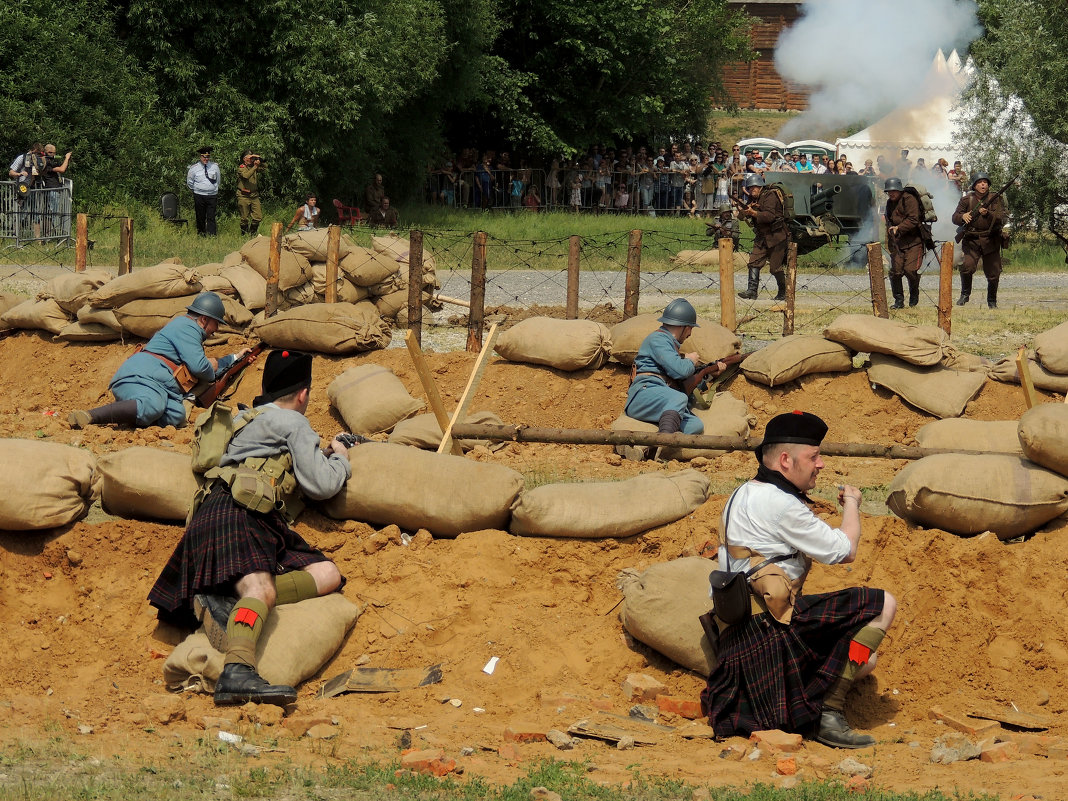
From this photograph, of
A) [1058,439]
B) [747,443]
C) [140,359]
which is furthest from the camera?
[140,359]

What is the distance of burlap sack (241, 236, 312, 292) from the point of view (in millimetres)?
13531

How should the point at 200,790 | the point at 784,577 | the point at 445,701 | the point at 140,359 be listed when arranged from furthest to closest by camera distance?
1. the point at 140,359
2. the point at 445,701
3. the point at 784,577
4. the point at 200,790

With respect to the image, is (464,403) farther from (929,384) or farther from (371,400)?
(929,384)

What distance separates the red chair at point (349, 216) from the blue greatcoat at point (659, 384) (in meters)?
14.9

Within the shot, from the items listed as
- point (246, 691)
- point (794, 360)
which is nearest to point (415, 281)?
point (794, 360)

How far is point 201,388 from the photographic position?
1114 cm

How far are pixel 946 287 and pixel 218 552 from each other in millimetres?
8870

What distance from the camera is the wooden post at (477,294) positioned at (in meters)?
12.9

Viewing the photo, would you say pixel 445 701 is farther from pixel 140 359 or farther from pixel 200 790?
pixel 140 359

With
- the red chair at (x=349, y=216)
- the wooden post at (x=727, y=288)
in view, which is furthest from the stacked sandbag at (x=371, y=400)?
the red chair at (x=349, y=216)

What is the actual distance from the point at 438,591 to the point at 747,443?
1958mm

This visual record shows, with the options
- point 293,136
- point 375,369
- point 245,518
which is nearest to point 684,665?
point 245,518

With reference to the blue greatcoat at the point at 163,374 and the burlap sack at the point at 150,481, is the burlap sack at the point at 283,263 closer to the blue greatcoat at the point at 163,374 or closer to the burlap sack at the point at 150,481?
the blue greatcoat at the point at 163,374

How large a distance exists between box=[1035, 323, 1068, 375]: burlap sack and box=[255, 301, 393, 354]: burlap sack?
19.9 feet
